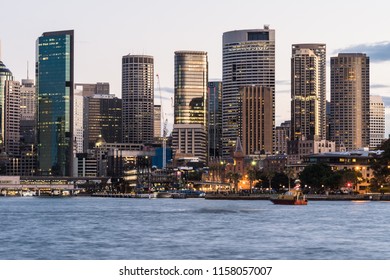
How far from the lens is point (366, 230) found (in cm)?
8094

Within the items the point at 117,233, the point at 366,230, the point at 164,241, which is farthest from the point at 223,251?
the point at 366,230

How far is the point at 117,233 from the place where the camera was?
7725cm
